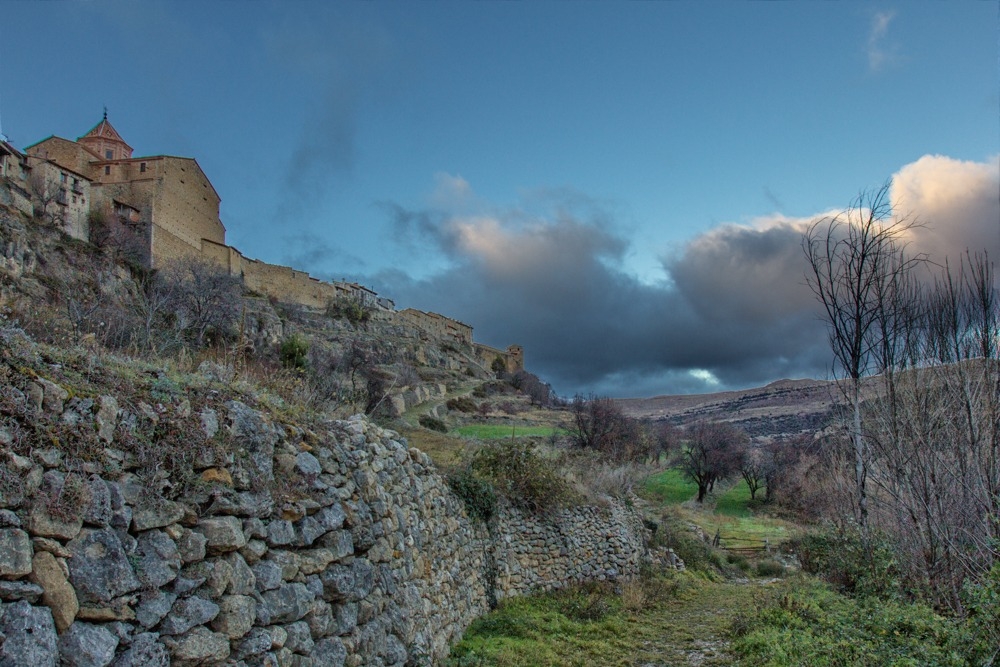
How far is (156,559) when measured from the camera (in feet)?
13.8

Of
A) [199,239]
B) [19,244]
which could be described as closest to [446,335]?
[199,239]

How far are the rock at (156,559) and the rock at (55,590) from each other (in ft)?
1.58

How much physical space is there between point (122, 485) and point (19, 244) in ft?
127

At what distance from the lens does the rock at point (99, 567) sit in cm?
368

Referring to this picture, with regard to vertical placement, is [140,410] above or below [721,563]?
above

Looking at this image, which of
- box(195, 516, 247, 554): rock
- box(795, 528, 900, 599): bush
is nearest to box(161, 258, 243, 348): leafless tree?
box(195, 516, 247, 554): rock

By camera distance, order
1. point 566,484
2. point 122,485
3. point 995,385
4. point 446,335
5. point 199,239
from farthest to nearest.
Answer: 1. point 446,335
2. point 199,239
3. point 566,484
4. point 995,385
5. point 122,485

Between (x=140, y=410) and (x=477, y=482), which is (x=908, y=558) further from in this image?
(x=140, y=410)

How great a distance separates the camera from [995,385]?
8.63m

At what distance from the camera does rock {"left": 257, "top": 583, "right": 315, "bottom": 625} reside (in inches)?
198

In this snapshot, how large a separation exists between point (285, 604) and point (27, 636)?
2.23 meters

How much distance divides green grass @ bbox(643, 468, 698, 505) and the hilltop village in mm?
41257

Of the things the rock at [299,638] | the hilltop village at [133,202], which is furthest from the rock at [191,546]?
the hilltop village at [133,202]

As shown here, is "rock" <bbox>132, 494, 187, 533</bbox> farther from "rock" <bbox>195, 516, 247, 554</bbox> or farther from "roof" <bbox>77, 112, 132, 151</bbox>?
"roof" <bbox>77, 112, 132, 151</bbox>
